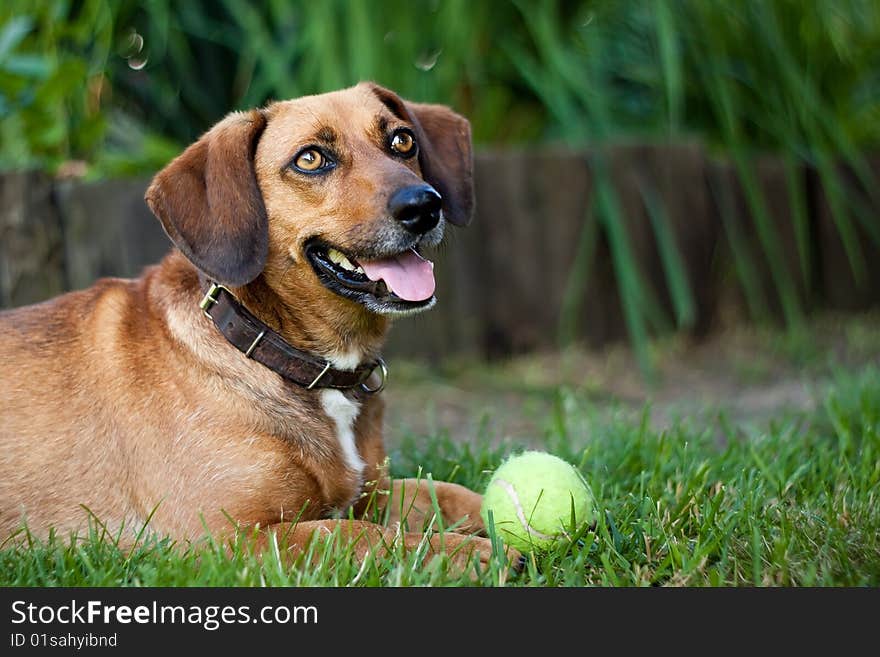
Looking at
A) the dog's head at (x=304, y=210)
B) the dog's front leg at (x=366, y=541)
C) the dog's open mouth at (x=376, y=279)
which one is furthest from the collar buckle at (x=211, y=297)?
the dog's front leg at (x=366, y=541)

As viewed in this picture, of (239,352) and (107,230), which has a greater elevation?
(239,352)

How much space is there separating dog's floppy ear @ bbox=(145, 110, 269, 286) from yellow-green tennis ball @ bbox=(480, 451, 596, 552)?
0.94 m

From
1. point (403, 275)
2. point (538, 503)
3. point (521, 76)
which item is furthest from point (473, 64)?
point (538, 503)

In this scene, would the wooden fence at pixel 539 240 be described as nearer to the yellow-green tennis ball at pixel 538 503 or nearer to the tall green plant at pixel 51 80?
the tall green plant at pixel 51 80

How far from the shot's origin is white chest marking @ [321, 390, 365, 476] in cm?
313

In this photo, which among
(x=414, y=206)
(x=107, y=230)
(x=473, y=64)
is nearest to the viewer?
(x=414, y=206)

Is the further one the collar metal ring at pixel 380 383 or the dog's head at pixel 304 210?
the collar metal ring at pixel 380 383

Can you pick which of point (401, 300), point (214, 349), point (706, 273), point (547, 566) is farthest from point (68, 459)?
point (706, 273)

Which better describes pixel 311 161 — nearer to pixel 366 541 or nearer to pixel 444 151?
pixel 444 151

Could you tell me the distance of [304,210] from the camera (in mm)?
3113

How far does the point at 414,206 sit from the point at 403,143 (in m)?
0.51

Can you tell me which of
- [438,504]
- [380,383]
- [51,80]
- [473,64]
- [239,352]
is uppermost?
[51,80]

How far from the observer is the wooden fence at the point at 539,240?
523 cm
